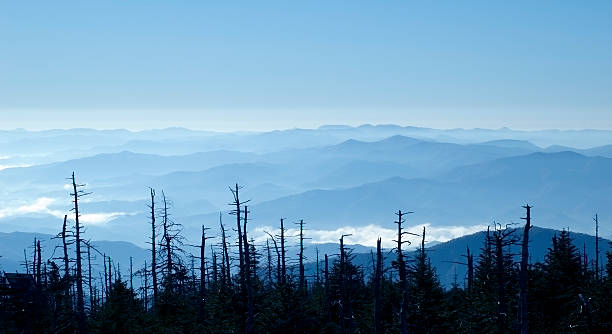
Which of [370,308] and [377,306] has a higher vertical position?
[377,306]

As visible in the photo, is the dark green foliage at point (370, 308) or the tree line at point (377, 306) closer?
the tree line at point (377, 306)

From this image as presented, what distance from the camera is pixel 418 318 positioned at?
3928 centimetres

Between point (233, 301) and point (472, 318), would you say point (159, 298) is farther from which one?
point (472, 318)

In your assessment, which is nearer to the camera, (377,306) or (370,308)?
(377,306)

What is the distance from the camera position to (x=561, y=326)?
38875 mm

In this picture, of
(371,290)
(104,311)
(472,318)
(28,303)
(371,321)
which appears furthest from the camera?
(371,290)

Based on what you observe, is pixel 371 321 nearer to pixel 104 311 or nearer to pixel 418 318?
pixel 418 318

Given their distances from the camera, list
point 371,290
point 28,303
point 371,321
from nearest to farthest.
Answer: point 371,321 < point 28,303 < point 371,290

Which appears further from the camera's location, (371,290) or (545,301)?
(371,290)

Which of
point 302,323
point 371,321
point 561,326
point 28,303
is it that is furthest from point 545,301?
point 28,303

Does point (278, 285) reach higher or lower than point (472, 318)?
higher

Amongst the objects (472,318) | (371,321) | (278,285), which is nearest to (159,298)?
(278,285)

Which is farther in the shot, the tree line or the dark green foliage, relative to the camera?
the dark green foliage

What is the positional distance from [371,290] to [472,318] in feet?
51.3
